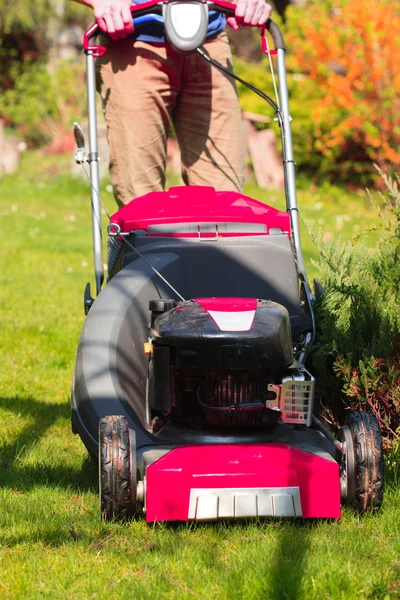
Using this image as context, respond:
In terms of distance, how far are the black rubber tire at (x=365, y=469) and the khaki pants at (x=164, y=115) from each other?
1.51 meters

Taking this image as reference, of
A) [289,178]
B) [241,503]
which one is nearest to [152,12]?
[289,178]

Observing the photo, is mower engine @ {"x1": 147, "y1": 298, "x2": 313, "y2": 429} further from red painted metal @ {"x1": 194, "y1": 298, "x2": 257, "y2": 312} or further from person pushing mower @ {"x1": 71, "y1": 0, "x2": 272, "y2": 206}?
person pushing mower @ {"x1": 71, "y1": 0, "x2": 272, "y2": 206}

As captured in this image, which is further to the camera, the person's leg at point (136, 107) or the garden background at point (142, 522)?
the person's leg at point (136, 107)

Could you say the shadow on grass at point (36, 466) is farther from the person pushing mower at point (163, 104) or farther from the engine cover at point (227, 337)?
the person pushing mower at point (163, 104)

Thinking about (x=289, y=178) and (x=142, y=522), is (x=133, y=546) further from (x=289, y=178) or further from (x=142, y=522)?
(x=289, y=178)

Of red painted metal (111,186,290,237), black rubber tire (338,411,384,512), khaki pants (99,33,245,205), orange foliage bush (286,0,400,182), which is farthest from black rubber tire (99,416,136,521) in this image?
orange foliage bush (286,0,400,182)

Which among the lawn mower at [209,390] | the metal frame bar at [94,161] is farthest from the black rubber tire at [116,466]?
the metal frame bar at [94,161]

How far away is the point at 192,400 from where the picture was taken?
8.41ft

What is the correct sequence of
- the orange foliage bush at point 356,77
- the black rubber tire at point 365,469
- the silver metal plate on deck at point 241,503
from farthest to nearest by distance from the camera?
the orange foliage bush at point 356,77 → the black rubber tire at point 365,469 → the silver metal plate on deck at point 241,503

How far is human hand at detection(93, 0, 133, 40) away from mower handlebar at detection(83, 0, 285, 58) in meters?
0.04

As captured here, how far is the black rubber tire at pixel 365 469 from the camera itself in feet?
7.67

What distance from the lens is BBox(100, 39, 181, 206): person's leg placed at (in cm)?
349

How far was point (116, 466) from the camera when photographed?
2258 millimetres

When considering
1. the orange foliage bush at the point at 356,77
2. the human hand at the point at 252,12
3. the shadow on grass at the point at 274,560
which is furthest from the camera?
the orange foliage bush at the point at 356,77
